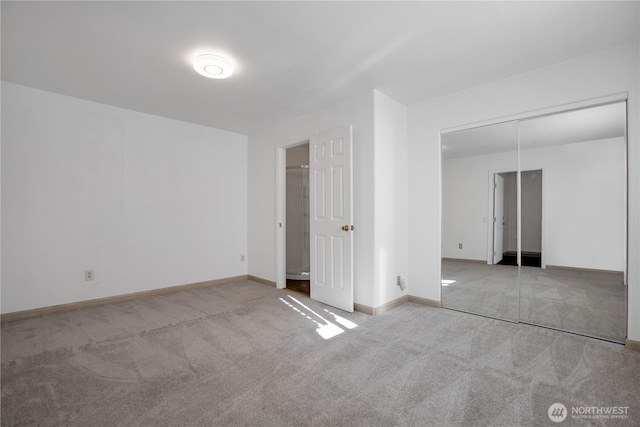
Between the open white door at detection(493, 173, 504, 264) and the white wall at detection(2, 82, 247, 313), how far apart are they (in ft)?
12.1

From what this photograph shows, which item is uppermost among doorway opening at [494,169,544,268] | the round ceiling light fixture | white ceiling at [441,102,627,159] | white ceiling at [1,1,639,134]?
white ceiling at [1,1,639,134]

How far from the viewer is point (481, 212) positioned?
3.36 meters

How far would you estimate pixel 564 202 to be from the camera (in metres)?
2.84

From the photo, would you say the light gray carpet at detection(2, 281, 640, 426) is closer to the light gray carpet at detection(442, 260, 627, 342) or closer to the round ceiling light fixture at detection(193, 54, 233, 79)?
the light gray carpet at detection(442, 260, 627, 342)

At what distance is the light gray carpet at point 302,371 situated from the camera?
5.24 feet

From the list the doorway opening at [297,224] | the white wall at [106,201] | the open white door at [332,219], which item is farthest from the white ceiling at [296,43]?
the doorway opening at [297,224]

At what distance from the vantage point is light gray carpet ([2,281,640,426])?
1.60 meters

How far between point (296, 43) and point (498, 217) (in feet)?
8.81

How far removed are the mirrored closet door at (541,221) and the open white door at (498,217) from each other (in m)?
0.01

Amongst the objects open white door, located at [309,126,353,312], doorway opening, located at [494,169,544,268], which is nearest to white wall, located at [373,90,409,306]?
open white door, located at [309,126,353,312]

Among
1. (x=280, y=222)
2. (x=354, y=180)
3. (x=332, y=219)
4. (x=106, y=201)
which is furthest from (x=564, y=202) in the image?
(x=106, y=201)

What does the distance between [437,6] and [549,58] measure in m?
1.40

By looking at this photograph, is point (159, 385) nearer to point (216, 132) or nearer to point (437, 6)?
point (437, 6)

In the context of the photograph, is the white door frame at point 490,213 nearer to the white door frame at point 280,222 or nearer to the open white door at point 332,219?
the open white door at point 332,219
